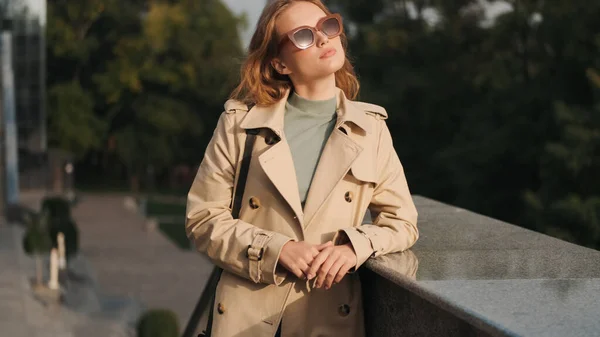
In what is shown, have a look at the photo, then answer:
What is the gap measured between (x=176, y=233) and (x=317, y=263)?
109ft

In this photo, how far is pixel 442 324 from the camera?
2.44 metres

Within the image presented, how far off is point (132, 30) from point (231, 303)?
41933 mm

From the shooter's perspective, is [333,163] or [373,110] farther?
[373,110]

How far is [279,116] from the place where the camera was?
9.11 feet

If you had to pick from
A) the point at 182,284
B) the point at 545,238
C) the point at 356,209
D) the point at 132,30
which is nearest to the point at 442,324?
the point at 356,209

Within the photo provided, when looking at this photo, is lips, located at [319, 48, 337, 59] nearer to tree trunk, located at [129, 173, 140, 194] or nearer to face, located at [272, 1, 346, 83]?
face, located at [272, 1, 346, 83]

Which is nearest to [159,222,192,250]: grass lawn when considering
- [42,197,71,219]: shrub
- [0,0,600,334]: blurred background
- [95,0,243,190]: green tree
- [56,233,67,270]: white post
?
[0,0,600,334]: blurred background

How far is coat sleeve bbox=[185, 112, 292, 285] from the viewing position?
102 inches

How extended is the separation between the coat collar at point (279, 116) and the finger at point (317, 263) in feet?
1.20

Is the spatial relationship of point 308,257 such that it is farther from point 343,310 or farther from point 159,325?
point 159,325

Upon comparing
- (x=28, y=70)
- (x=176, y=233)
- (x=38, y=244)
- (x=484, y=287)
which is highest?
(x=484, y=287)

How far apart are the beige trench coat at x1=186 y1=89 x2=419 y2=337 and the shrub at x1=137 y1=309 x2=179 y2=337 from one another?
11768 mm

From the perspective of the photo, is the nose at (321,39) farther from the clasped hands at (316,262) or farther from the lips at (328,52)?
the clasped hands at (316,262)

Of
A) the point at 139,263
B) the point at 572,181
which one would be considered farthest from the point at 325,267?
the point at 139,263
